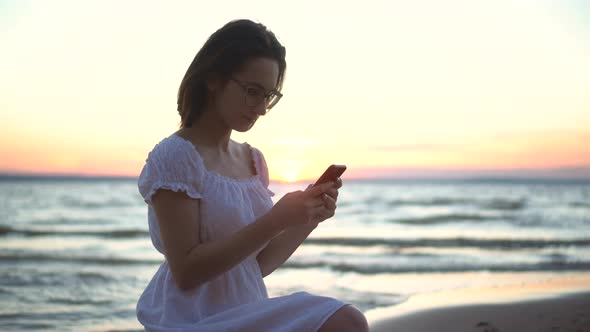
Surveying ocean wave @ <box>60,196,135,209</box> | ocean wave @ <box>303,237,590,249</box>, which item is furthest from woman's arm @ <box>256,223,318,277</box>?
ocean wave @ <box>60,196,135,209</box>

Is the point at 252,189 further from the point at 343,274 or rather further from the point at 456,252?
the point at 456,252

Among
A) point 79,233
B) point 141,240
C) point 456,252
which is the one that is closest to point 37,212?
point 79,233

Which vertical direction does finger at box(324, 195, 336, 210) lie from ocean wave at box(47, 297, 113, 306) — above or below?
above

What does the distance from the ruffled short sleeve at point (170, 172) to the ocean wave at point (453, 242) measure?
1362cm

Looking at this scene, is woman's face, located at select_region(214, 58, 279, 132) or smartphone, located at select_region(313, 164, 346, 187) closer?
smartphone, located at select_region(313, 164, 346, 187)

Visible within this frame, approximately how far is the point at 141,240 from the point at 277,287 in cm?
908

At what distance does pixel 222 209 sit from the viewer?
259 centimetres

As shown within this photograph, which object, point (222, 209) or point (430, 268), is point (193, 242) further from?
point (430, 268)

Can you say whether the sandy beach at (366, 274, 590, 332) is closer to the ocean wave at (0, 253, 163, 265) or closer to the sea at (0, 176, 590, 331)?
the sea at (0, 176, 590, 331)

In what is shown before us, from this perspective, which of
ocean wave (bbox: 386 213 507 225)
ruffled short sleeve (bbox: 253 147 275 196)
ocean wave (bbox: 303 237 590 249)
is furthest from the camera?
ocean wave (bbox: 386 213 507 225)

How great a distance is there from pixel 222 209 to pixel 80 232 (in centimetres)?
1852

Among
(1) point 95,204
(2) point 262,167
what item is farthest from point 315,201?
(1) point 95,204

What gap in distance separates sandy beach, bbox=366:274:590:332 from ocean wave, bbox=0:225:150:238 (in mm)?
12092

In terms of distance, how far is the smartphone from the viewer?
2.50m
